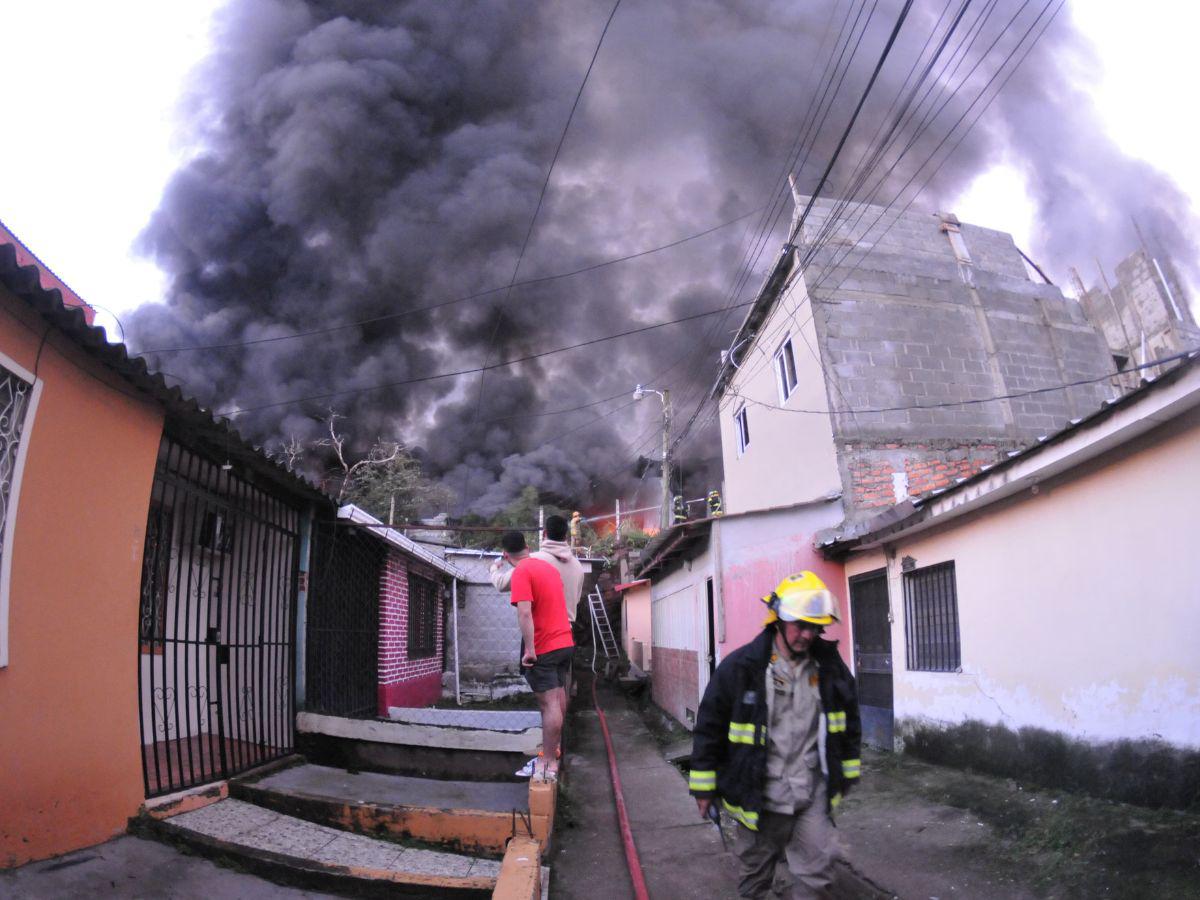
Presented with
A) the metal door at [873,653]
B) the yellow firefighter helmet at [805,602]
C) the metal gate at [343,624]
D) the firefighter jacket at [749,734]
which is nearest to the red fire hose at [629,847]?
the firefighter jacket at [749,734]

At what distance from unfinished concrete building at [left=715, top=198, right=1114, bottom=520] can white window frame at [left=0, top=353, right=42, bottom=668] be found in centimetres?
781

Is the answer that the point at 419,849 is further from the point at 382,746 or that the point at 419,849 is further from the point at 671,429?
the point at 671,429

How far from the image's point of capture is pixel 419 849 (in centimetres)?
391

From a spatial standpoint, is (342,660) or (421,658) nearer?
(342,660)

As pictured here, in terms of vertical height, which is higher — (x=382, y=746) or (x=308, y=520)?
(x=308, y=520)

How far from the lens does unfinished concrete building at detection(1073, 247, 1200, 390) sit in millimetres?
17500

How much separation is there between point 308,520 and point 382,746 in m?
1.91

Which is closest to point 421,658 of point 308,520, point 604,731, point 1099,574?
point 604,731

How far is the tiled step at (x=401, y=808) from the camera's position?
3.98 metres

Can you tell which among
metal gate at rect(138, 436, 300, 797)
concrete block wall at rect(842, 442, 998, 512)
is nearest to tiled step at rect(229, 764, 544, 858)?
metal gate at rect(138, 436, 300, 797)

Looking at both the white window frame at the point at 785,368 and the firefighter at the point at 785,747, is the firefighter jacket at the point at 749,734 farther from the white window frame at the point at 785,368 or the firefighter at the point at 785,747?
the white window frame at the point at 785,368

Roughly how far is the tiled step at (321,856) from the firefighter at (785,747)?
1419 millimetres

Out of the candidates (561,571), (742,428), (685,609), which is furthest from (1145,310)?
(561,571)

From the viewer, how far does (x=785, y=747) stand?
268 centimetres
